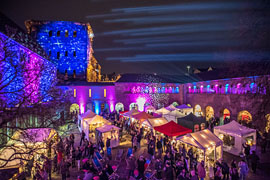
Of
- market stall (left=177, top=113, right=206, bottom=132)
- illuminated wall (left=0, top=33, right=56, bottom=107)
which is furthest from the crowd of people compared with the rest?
market stall (left=177, top=113, right=206, bottom=132)

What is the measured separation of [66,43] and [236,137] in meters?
31.7

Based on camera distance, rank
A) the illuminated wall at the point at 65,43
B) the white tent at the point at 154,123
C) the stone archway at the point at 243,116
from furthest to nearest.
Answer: the illuminated wall at the point at 65,43, the stone archway at the point at 243,116, the white tent at the point at 154,123

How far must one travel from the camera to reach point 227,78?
70.2 feet

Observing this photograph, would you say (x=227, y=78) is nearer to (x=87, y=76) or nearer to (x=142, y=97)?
(x=142, y=97)

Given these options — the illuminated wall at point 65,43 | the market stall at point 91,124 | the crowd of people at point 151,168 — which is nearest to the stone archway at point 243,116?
the crowd of people at point 151,168

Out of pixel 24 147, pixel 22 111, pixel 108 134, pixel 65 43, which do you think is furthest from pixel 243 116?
pixel 65 43

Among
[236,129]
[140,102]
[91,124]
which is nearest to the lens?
[236,129]

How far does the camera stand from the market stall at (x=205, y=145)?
916 cm

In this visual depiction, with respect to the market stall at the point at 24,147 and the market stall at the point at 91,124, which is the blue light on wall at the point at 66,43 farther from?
the market stall at the point at 24,147

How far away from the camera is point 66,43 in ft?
102

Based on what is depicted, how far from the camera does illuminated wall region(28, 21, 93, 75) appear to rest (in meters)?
30.5

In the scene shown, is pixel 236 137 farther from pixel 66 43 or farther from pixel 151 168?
pixel 66 43

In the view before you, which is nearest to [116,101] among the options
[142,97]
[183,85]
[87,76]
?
[142,97]

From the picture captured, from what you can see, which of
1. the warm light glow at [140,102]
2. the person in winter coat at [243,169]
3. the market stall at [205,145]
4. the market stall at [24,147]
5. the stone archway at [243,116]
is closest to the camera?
the market stall at [24,147]
